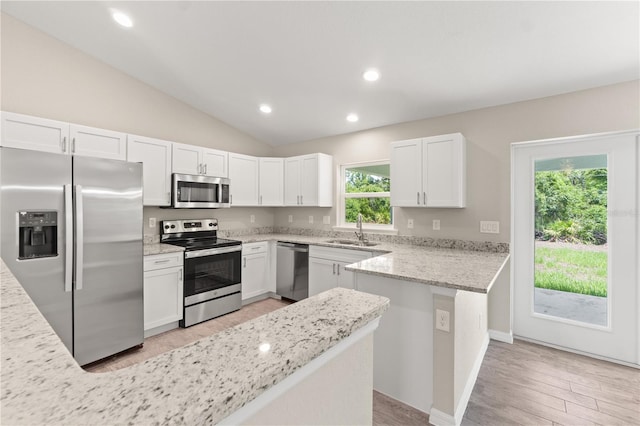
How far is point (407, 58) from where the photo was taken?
2.56 metres

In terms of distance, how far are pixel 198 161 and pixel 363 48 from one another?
2487 mm

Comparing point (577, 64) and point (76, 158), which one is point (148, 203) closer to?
point (76, 158)

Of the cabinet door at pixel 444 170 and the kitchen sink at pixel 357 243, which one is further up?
the cabinet door at pixel 444 170

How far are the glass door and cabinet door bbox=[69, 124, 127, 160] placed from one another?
4.22 metres

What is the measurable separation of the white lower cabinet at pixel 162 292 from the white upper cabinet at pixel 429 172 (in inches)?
103

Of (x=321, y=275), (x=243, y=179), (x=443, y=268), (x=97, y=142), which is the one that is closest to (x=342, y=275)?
(x=321, y=275)

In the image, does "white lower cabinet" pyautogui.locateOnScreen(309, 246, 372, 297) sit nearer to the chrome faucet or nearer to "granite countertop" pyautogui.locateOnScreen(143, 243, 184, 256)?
the chrome faucet

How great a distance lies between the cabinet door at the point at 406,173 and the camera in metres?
3.26

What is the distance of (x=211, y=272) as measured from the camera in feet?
11.6

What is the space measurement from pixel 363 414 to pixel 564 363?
2.76 m

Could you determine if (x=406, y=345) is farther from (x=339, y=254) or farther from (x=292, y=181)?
(x=292, y=181)

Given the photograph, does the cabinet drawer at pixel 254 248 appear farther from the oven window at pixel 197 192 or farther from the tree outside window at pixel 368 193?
the tree outside window at pixel 368 193

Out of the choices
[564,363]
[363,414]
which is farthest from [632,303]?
[363,414]


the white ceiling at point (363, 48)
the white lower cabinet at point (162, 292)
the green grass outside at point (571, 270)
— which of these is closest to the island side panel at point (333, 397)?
the white ceiling at point (363, 48)
